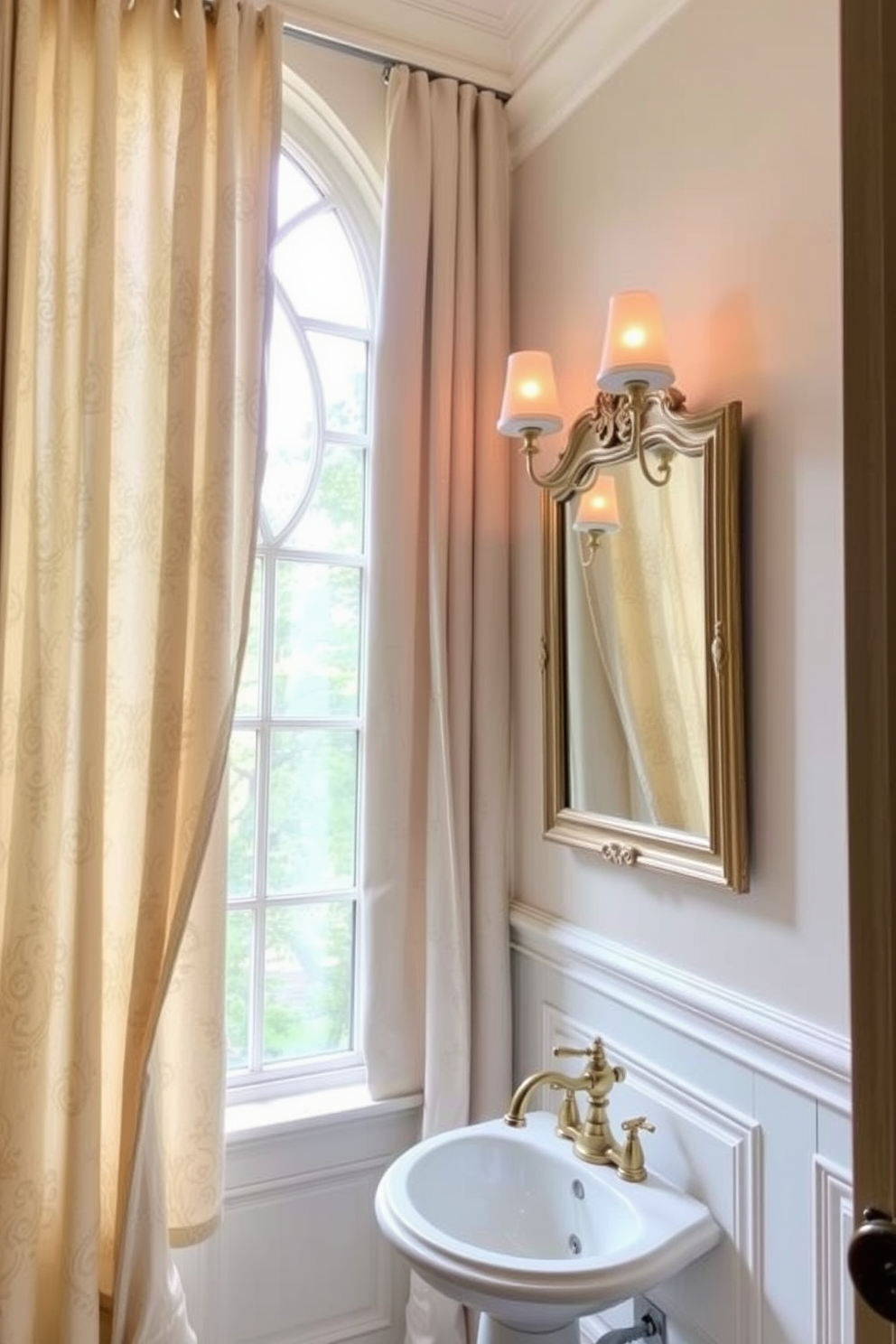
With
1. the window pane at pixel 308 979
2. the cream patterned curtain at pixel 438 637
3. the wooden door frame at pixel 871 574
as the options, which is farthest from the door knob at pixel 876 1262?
the window pane at pixel 308 979

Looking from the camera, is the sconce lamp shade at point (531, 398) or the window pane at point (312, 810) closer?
the sconce lamp shade at point (531, 398)

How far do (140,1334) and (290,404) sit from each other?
1.78m

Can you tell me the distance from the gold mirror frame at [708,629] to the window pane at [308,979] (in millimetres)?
600

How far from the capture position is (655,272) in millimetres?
1545

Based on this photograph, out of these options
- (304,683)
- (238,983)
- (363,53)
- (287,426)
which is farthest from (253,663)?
(363,53)

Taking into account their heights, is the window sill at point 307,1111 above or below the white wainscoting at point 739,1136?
below

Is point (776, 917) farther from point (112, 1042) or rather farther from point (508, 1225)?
point (112, 1042)

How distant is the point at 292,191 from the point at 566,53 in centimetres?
65

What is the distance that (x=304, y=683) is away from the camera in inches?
76.4

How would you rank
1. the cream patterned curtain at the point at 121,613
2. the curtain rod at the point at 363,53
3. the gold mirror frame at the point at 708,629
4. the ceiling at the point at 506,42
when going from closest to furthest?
1. the gold mirror frame at the point at 708,629
2. the cream patterned curtain at the point at 121,613
3. the ceiling at the point at 506,42
4. the curtain rod at the point at 363,53

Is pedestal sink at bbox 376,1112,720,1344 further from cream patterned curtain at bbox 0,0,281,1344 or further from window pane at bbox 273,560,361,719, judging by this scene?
window pane at bbox 273,560,361,719

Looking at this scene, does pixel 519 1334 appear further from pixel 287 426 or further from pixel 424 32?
pixel 424 32

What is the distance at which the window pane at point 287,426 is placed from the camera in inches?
76.0

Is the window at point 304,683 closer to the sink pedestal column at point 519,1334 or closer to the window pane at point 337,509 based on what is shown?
the window pane at point 337,509
